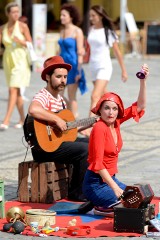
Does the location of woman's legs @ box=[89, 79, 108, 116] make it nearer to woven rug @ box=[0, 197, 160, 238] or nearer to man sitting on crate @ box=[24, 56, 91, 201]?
man sitting on crate @ box=[24, 56, 91, 201]

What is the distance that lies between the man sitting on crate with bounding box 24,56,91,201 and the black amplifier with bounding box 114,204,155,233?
3.95 feet

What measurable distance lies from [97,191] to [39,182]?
0.81m

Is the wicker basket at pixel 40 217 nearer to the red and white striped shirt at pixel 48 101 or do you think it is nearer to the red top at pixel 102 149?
the red top at pixel 102 149

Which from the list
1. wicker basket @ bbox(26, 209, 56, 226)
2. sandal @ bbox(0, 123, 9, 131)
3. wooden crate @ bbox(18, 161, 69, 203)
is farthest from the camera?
sandal @ bbox(0, 123, 9, 131)

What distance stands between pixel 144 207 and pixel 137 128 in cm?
600

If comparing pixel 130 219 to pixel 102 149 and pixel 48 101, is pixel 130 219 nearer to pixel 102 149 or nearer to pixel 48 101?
pixel 102 149

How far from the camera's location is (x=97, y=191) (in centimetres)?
743

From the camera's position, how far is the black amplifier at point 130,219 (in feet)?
22.4

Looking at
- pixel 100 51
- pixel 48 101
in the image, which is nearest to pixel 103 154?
pixel 48 101

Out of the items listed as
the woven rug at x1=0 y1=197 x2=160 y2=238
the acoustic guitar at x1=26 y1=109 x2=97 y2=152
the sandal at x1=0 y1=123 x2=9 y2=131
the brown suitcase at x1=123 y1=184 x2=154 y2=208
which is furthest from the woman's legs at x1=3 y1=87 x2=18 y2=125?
the brown suitcase at x1=123 y1=184 x2=154 y2=208

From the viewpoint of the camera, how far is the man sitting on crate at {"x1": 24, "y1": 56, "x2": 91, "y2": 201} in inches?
312

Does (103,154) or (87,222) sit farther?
(103,154)

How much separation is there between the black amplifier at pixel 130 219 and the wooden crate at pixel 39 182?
1260 mm

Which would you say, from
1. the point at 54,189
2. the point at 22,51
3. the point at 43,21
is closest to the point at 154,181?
the point at 54,189
